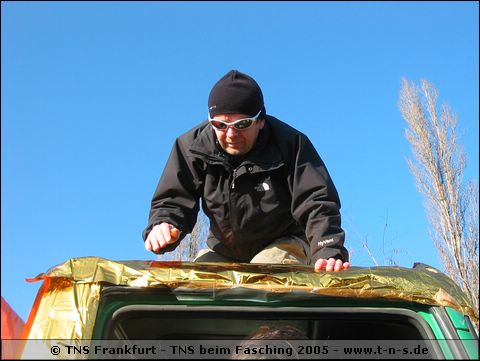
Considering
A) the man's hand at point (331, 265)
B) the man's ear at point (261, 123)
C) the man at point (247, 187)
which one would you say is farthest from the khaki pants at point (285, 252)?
the man's ear at point (261, 123)

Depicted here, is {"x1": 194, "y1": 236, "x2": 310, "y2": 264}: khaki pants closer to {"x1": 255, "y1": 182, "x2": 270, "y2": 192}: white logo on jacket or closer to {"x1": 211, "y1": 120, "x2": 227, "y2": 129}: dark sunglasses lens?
{"x1": 255, "y1": 182, "x2": 270, "y2": 192}: white logo on jacket

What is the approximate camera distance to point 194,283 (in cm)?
162

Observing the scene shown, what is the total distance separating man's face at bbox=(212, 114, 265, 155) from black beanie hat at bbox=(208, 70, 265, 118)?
1.7 inches

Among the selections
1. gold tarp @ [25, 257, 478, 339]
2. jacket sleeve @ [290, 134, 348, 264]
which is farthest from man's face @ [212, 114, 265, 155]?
gold tarp @ [25, 257, 478, 339]

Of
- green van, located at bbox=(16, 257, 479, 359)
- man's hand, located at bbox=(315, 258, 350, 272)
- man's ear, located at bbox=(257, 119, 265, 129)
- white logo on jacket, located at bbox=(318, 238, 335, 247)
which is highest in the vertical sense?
man's ear, located at bbox=(257, 119, 265, 129)

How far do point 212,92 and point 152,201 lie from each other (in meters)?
0.54

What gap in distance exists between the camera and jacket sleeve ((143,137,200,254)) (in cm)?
239

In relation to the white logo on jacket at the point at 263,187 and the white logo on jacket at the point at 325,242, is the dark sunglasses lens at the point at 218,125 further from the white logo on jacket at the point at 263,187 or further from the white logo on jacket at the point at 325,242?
the white logo on jacket at the point at 325,242

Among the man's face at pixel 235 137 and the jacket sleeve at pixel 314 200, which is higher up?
the man's face at pixel 235 137

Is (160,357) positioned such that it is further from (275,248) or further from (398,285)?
(398,285)

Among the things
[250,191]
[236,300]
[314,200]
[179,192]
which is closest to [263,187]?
[250,191]

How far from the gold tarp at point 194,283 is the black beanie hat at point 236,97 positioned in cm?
89

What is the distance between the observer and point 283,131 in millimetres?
2529

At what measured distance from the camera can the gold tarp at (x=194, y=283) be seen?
150 centimetres
